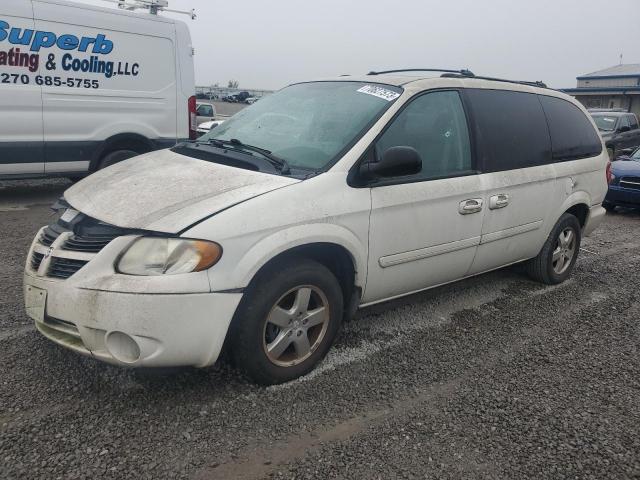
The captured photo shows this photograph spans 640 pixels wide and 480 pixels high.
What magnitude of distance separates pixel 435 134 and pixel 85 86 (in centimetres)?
528

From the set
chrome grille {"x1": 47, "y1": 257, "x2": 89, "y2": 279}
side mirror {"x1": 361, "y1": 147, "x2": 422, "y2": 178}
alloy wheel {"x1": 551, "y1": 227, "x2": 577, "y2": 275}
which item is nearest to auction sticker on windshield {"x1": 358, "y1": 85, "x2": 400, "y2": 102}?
side mirror {"x1": 361, "y1": 147, "x2": 422, "y2": 178}

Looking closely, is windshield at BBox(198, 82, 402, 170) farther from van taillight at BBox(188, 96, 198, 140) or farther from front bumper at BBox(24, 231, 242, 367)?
van taillight at BBox(188, 96, 198, 140)

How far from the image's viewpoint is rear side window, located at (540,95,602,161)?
15.5 ft

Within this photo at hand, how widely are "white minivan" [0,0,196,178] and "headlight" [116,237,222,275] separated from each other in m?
5.19

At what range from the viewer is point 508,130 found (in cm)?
425

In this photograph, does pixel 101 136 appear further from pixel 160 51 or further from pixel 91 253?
pixel 91 253

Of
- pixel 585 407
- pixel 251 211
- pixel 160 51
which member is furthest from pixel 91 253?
pixel 160 51

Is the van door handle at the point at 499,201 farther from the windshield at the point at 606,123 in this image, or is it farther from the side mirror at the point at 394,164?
the windshield at the point at 606,123

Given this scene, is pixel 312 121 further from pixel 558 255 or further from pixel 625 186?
pixel 625 186

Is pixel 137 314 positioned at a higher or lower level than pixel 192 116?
lower

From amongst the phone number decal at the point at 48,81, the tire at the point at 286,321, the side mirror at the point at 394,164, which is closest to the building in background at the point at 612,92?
the phone number decal at the point at 48,81

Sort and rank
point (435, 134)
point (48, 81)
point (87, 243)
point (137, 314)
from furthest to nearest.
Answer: point (48, 81)
point (435, 134)
point (87, 243)
point (137, 314)

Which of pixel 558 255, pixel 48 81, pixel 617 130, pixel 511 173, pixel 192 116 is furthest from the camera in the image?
pixel 617 130

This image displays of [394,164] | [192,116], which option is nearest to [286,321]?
[394,164]
